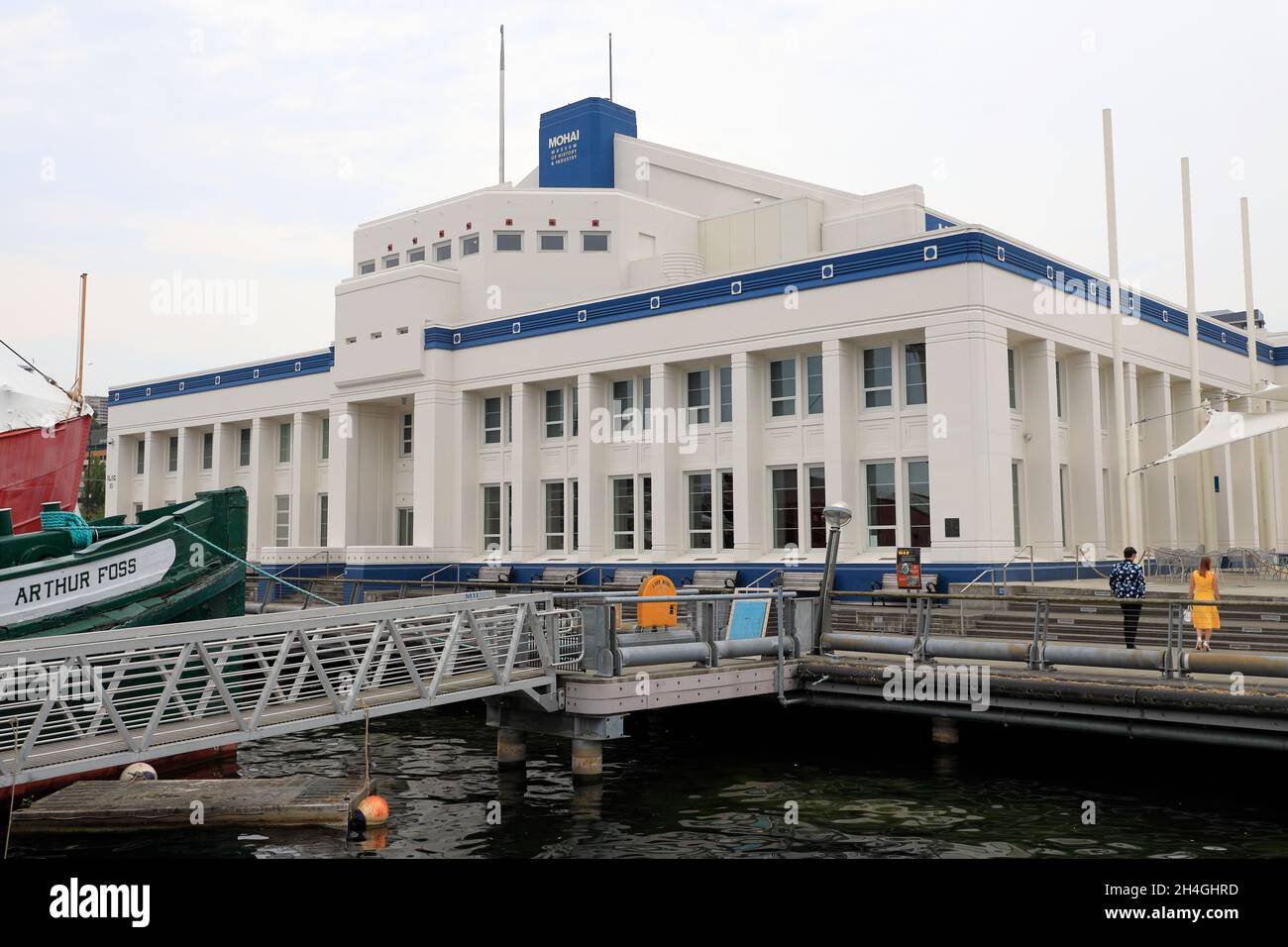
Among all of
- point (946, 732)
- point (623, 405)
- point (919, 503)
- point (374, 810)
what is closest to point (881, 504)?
point (919, 503)

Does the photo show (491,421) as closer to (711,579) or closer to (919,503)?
(711,579)

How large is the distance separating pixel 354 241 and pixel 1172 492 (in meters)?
29.9

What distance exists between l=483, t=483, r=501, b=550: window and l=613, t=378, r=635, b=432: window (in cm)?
545

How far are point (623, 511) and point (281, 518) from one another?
57.5ft

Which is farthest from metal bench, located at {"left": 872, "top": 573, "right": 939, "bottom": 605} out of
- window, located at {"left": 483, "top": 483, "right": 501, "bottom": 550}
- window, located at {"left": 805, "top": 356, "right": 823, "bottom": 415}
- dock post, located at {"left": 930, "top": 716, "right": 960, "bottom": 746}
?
window, located at {"left": 483, "top": 483, "right": 501, "bottom": 550}

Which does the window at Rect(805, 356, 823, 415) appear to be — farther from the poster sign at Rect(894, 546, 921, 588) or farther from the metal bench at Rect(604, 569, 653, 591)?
the metal bench at Rect(604, 569, 653, 591)

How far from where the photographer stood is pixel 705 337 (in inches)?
1167

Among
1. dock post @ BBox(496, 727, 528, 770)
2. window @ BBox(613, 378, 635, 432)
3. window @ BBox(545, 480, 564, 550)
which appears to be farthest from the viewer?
window @ BBox(545, 480, 564, 550)

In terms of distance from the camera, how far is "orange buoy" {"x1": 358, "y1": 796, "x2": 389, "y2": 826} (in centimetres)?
1200

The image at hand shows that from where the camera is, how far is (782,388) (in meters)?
29.1
